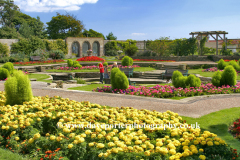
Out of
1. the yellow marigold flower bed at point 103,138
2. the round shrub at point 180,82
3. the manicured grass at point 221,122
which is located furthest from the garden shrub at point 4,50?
the manicured grass at point 221,122

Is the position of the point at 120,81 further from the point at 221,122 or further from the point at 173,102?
the point at 221,122

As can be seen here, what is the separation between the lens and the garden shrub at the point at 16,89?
5.45 m

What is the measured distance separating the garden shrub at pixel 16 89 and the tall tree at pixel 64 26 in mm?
42543

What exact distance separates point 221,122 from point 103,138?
9.02 ft

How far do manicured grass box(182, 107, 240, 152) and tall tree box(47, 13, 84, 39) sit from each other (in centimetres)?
4393

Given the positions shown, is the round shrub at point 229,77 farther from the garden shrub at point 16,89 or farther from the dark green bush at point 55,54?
the dark green bush at point 55,54

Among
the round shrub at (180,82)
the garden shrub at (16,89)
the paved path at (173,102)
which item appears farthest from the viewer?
the round shrub at (180,82)

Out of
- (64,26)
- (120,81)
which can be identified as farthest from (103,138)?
(64,26)

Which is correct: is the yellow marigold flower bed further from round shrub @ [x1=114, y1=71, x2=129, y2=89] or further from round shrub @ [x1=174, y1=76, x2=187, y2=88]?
round shrub @ [x1=174, y1=76, x2=187, y2=88]

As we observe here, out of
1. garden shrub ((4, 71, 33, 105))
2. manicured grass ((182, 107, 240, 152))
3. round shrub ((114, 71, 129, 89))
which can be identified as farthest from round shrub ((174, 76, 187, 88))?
garden shrub ((4, 71, 33, 105))

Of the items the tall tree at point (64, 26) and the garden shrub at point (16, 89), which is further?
the tall tree at point (64, 26)

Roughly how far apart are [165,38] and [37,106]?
24.0 meters

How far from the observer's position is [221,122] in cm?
475

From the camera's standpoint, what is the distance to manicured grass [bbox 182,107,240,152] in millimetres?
3945
